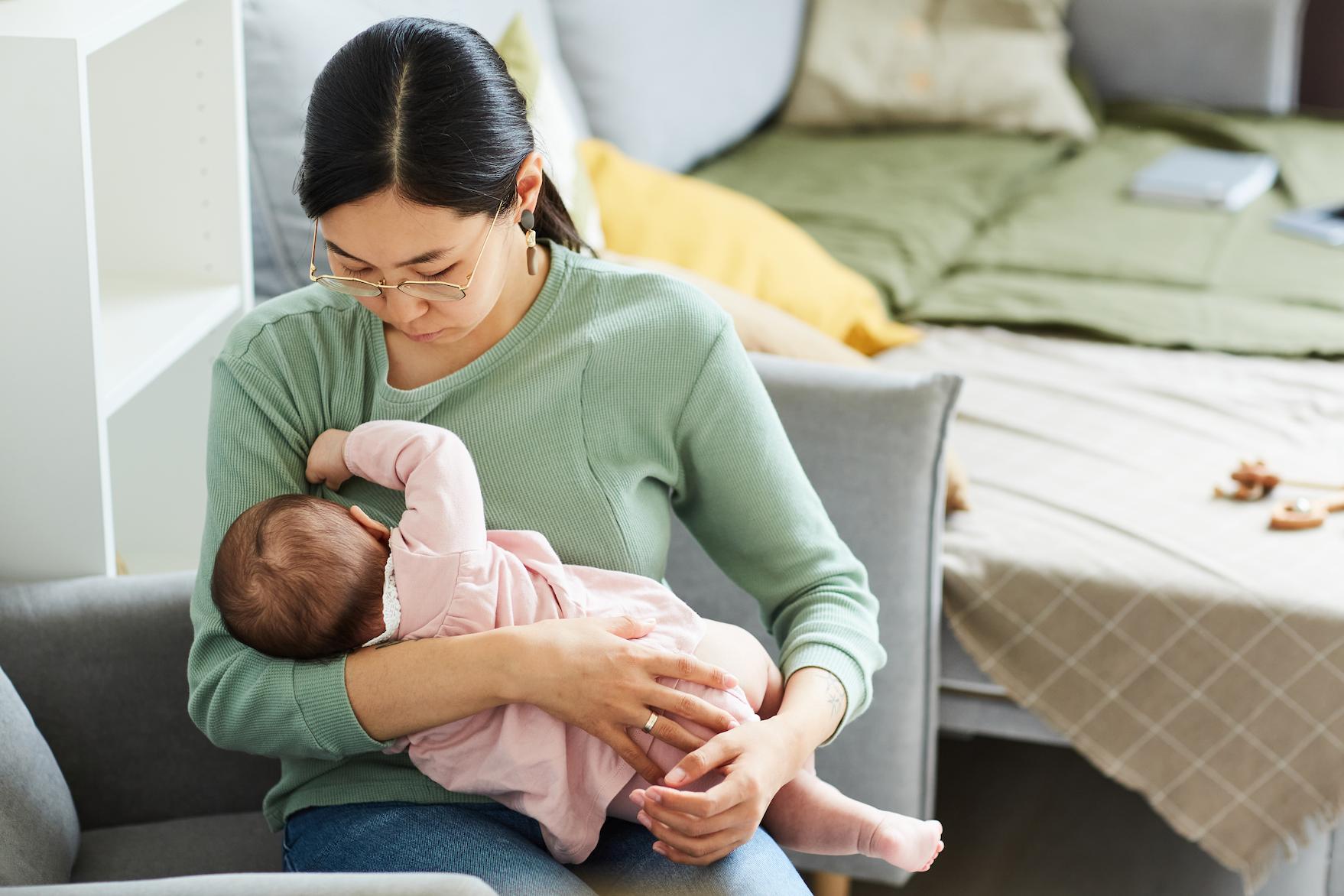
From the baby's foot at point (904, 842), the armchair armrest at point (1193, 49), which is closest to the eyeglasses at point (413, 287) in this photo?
the baby's foot at point (904, 842)

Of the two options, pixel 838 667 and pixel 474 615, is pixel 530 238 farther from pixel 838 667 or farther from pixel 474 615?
pixel 838 667

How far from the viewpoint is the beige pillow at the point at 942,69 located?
11.1 feet

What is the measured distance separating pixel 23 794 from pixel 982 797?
4.68 feet

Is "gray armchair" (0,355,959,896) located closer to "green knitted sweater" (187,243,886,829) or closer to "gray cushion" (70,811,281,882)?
"gray cushion" (70,811,281,882)

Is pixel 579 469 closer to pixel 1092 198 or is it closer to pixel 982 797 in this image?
pixel 982 797

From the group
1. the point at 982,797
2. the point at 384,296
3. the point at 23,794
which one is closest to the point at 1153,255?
the point at 982,797

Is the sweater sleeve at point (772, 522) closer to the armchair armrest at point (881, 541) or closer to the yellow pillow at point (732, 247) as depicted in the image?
the armchair armrest at point (881, 541)

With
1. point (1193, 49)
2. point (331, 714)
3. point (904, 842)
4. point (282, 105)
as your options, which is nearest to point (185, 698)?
point (331, 714)

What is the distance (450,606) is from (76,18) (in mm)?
669

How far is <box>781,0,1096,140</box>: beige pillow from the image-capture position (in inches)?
133

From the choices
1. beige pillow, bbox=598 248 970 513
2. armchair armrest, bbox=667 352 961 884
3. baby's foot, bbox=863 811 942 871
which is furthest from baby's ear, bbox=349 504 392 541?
beige pillow, bbox=598 248 970 513

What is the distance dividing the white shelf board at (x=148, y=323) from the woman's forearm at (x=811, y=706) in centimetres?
72

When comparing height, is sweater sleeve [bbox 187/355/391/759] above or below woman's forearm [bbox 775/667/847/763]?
above

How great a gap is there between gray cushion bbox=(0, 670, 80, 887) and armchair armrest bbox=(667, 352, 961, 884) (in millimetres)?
764
